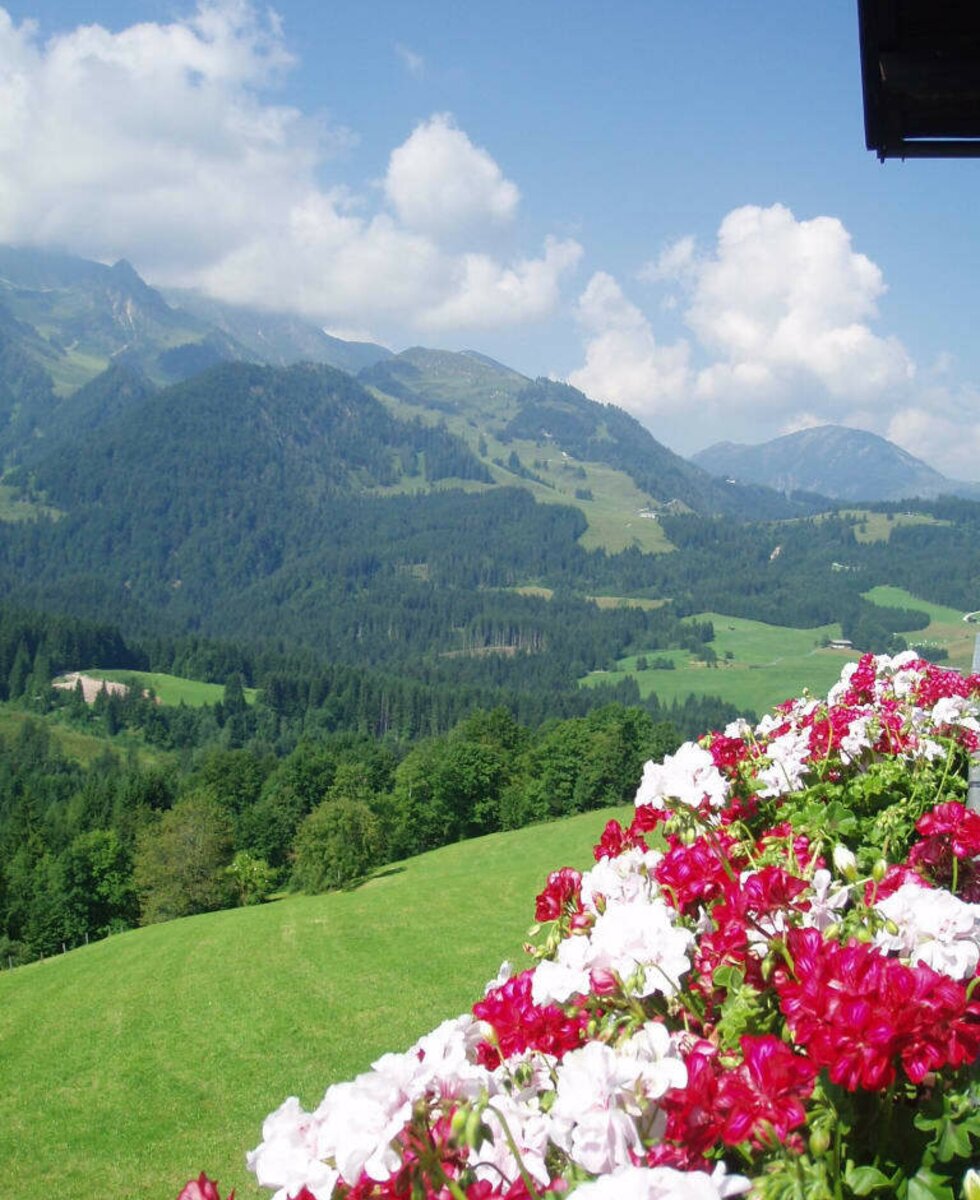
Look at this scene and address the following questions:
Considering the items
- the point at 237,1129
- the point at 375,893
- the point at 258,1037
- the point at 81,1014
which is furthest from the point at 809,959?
the point at 375,893

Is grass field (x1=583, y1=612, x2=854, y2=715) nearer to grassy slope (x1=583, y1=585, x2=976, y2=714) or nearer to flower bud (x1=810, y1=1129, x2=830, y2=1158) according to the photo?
grassy slope (x1=583, y1=585, x2=976, y2=714)

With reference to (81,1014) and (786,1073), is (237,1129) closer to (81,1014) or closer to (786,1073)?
(81,1014)

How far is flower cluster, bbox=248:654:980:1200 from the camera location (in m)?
1.88

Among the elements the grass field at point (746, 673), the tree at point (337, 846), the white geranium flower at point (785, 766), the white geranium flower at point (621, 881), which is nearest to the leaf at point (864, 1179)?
the white geranium flower at point (621, 881)

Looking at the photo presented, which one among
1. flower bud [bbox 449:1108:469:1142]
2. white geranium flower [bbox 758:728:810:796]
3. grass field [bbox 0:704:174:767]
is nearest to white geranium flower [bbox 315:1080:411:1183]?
flower bud [bbox 449:1108:469:1142]

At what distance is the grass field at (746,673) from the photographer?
147000 mm

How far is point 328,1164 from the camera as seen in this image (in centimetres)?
194

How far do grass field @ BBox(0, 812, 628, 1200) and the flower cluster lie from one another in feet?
33.5

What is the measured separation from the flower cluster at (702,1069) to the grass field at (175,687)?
428ft

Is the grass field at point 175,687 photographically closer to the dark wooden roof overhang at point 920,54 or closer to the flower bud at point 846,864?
the dark wooden roof overhang at point 920,54

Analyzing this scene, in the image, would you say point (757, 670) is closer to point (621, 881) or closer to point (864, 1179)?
point (621, 881)

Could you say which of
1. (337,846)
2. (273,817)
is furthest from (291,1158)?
(273,817)

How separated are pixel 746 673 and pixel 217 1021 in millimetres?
154525

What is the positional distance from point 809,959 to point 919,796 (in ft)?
10.1
